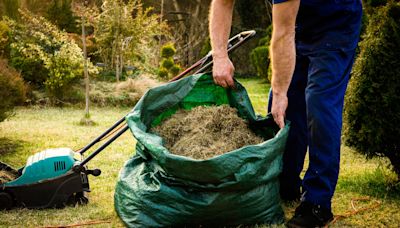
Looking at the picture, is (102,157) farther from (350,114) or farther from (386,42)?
(386,42)

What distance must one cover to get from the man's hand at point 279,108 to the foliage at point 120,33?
→ 743 cm

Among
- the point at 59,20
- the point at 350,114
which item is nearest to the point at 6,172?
the point at 350,114

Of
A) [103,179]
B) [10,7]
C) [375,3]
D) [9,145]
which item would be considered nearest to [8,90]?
[9,145]

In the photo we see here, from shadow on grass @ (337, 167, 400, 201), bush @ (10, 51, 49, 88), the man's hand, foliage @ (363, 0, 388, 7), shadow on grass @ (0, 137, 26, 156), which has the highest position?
foliage @ (363, 0, 388, 7)

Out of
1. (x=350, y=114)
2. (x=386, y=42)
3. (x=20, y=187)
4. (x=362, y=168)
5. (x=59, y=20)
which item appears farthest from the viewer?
(x=59, y=20)

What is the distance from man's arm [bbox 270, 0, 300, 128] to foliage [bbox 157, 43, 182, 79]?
8020 millimetres

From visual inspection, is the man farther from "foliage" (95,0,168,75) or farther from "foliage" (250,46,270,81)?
"foliage" (250,46,270,81)

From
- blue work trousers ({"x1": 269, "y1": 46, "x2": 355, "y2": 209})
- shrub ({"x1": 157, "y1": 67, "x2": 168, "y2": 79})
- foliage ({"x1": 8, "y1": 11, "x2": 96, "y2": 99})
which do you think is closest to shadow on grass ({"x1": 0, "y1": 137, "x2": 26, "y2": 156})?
foliage ({"x1": 8, "y1": 11, "x2": 96, "y2": 99})

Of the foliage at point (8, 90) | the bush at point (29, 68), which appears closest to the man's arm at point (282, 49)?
the foliage at point (8, 90)

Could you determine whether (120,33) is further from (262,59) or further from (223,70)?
(223,70)

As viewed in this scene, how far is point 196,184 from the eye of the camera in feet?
8.56

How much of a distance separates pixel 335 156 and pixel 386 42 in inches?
37.0

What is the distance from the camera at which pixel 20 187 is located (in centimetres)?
313

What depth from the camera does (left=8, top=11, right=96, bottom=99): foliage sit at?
846cm
